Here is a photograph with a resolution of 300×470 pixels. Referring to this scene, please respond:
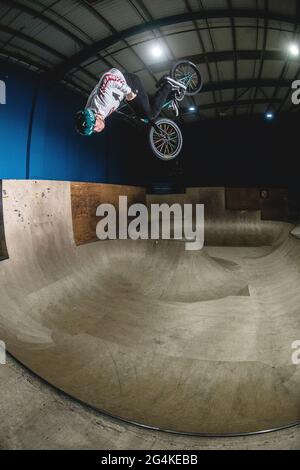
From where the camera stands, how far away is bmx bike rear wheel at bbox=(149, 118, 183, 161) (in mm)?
4734

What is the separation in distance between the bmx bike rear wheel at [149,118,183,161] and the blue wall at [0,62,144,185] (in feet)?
16.6

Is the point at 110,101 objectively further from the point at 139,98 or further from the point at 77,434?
the point at 77,434

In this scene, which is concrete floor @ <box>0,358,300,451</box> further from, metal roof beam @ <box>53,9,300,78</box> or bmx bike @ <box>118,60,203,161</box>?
metal roof beam @ <box>53,9,300,78</box>

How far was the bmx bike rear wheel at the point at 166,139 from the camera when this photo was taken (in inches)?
186

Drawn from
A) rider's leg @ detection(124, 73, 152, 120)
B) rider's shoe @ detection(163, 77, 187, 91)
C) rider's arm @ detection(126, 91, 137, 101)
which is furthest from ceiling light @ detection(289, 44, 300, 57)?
rider's arm @ detection(126, 91, 137, 101)

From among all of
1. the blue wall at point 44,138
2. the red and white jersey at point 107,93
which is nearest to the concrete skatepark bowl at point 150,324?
the red and white jersey at point 107,93

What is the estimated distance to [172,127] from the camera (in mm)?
5152

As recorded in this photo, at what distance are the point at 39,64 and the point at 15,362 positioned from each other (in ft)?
30.0

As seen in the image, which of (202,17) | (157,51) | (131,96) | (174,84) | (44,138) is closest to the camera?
(131,96)

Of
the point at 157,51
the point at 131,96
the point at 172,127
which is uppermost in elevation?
the point at 157,51

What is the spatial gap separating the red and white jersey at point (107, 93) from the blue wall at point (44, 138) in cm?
528

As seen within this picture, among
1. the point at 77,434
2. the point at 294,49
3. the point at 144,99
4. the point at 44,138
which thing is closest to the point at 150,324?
the point at 77,434

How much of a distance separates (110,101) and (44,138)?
19.8 feet

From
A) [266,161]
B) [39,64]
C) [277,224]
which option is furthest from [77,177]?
[266,161]
